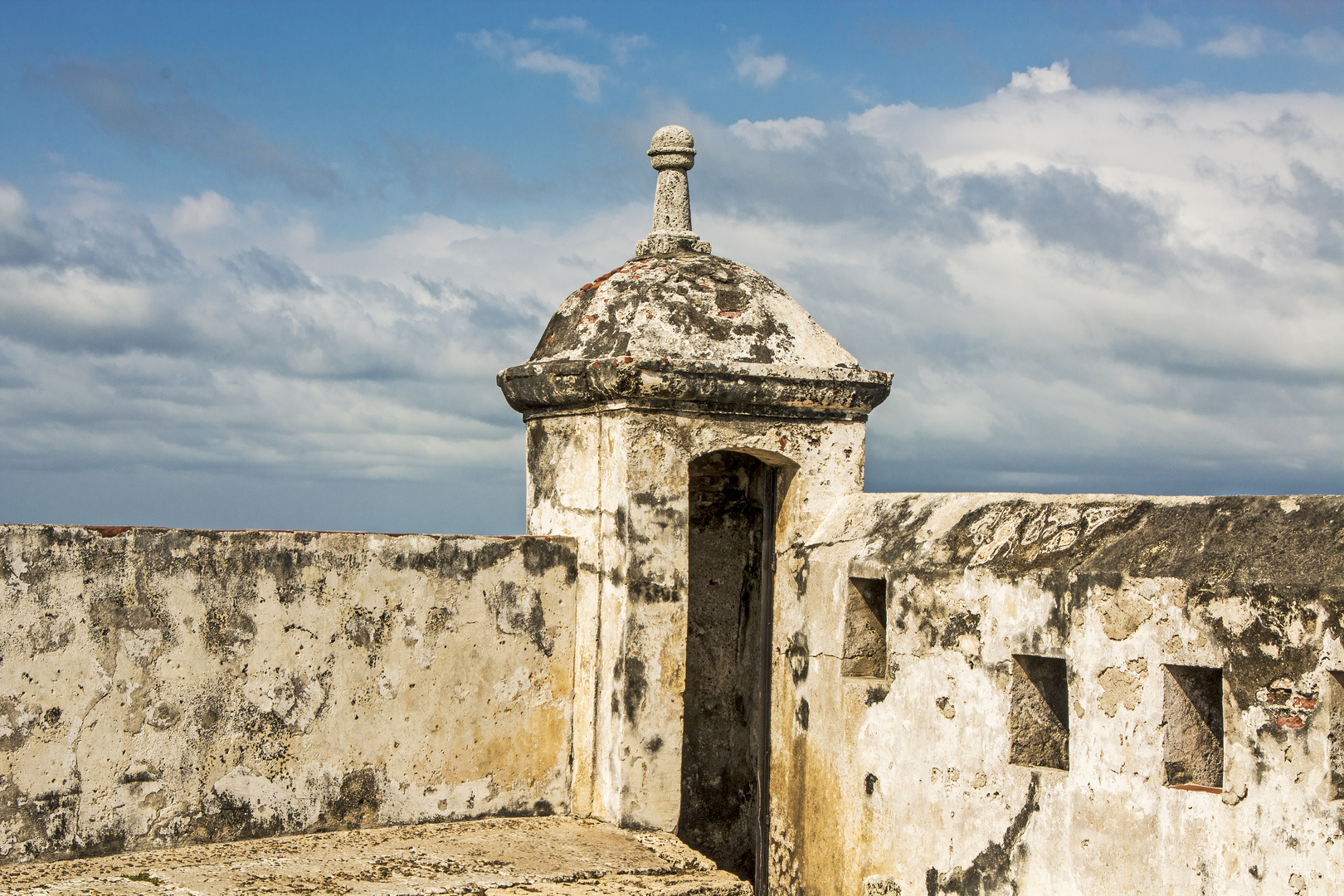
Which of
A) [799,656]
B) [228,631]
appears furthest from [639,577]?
[228,631]

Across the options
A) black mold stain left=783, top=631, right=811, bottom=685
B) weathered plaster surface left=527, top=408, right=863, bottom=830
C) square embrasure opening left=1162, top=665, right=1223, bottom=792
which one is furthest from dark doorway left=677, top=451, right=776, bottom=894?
square embrasure opening left=1162, top=665, right=1223, bottom=792

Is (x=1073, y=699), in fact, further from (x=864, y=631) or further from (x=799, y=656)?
(x=799, y=656)

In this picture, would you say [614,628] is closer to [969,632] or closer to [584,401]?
[584,401]

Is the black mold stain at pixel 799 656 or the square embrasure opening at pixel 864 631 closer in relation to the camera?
the square embrasure opening at pixel 864 631

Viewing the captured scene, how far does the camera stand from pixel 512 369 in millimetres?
5578

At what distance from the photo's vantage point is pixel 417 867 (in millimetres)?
4430

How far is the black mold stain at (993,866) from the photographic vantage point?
4.18 meters

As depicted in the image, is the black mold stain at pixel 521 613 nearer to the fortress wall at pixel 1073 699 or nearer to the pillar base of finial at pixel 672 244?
the fortress wall at pixel 1073 699

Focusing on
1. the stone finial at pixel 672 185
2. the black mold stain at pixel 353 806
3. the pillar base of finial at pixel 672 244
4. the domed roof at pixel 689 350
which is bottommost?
the black mold stain at pixel 353 806

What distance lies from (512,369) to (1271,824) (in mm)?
3460

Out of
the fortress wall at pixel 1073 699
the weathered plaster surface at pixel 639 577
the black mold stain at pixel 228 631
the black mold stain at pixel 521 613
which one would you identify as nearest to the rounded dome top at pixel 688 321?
the weathered plaster surface at pixel 639 577

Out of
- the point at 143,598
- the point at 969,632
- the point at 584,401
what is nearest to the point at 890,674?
the point at 969,632

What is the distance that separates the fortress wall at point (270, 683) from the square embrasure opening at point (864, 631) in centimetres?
119

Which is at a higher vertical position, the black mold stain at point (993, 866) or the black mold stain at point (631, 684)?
the black mold stain at point (631, 684)
